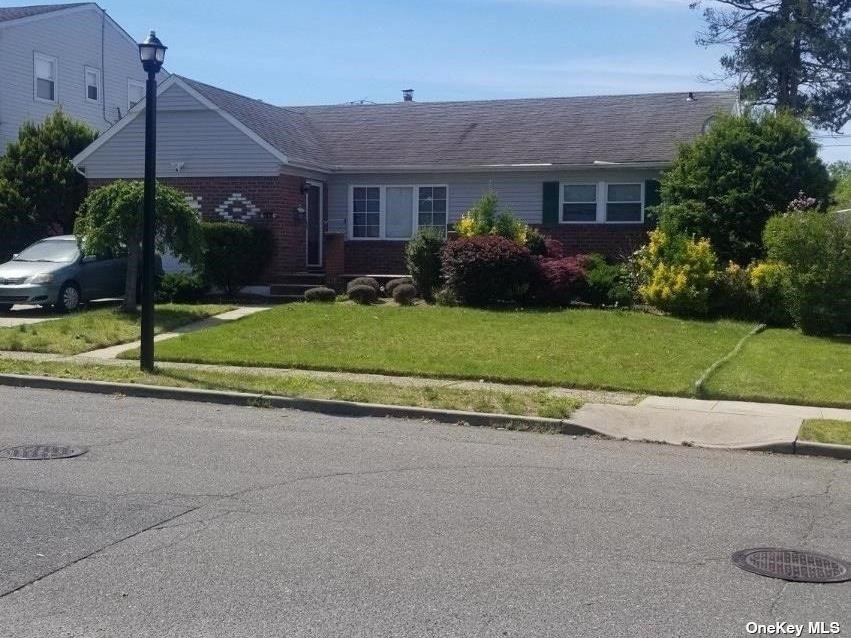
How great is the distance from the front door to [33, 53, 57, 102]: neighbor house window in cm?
1213

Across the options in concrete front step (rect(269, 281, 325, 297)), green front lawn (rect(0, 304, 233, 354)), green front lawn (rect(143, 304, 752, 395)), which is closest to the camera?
green front lawn (rect(143, 304, 752, 395))

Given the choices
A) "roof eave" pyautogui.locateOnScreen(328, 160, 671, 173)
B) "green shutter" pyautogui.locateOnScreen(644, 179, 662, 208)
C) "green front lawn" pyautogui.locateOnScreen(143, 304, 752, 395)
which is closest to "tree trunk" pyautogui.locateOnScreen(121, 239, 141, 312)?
"green front lawn" pyautogui.locateOnScreen(143, 304, 752, 395)

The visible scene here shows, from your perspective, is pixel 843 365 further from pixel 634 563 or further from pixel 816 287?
pixel 634 563

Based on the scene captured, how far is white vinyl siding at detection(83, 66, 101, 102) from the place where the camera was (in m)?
34.2

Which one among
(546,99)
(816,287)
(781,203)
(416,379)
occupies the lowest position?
(416,379)

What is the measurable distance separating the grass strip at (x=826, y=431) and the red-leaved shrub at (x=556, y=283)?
939 cm

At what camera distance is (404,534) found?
253 inches

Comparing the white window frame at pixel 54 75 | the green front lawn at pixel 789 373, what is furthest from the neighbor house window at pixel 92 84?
the green front lawn at pixel 789 373

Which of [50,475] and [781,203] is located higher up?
[781,203]

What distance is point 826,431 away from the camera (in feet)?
32.8

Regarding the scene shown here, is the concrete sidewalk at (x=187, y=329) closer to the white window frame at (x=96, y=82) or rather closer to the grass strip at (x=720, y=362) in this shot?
the grass strip at (x=720, y=362)

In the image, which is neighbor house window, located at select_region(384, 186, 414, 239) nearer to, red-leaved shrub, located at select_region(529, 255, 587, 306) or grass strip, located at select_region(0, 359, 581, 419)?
red-leaved shrub, located at select_region(529, 255, 587, 306)

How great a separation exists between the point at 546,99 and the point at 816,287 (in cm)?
1321

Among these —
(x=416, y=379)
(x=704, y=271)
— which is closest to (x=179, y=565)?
(x=416, y=379)
